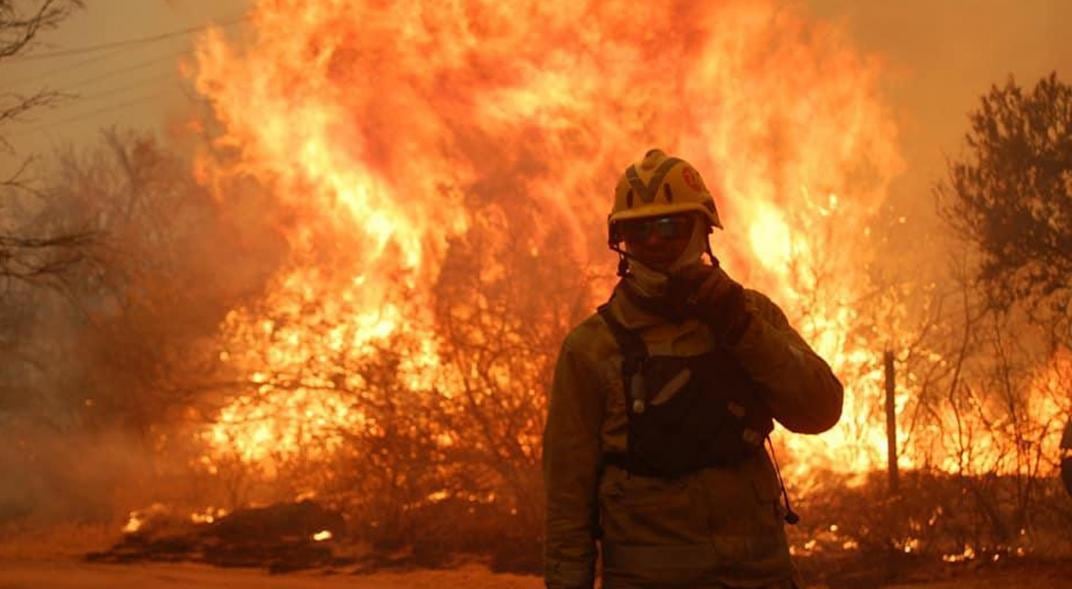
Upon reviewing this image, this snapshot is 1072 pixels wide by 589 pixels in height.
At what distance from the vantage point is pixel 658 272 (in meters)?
3.43

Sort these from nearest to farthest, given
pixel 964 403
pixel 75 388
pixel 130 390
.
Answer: pixel 964 403 < pixel 130 390 < pixel 75 388

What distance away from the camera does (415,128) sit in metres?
14.8

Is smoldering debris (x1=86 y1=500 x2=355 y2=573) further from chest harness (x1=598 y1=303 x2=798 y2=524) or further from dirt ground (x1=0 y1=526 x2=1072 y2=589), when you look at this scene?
chest harness (x1=598 y1=303 x2=798 y2=524)

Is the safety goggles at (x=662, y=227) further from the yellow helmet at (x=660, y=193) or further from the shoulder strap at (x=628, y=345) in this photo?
the shoulder strap at (x=628, y=345)

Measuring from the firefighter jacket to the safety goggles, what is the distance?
0.64ft

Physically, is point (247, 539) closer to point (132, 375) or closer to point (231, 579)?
point (231, 579)

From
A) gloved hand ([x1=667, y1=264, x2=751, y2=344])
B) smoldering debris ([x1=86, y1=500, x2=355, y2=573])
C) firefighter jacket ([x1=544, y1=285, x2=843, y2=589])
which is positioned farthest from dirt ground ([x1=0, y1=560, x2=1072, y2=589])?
gloved hand ([x1=667, y1=264, x2=751, y2=344])

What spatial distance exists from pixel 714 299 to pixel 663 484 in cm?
52

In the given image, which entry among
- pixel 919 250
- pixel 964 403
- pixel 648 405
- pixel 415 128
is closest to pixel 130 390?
pixel 415 128

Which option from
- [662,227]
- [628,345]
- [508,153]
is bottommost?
[628,345]

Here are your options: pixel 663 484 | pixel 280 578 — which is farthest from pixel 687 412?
pixel 280 578

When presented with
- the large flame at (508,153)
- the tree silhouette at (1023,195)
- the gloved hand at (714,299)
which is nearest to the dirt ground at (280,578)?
the large flame at (508,153)

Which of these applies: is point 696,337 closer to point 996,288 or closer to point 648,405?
point 648,405

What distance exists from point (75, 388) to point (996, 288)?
1500 cm
